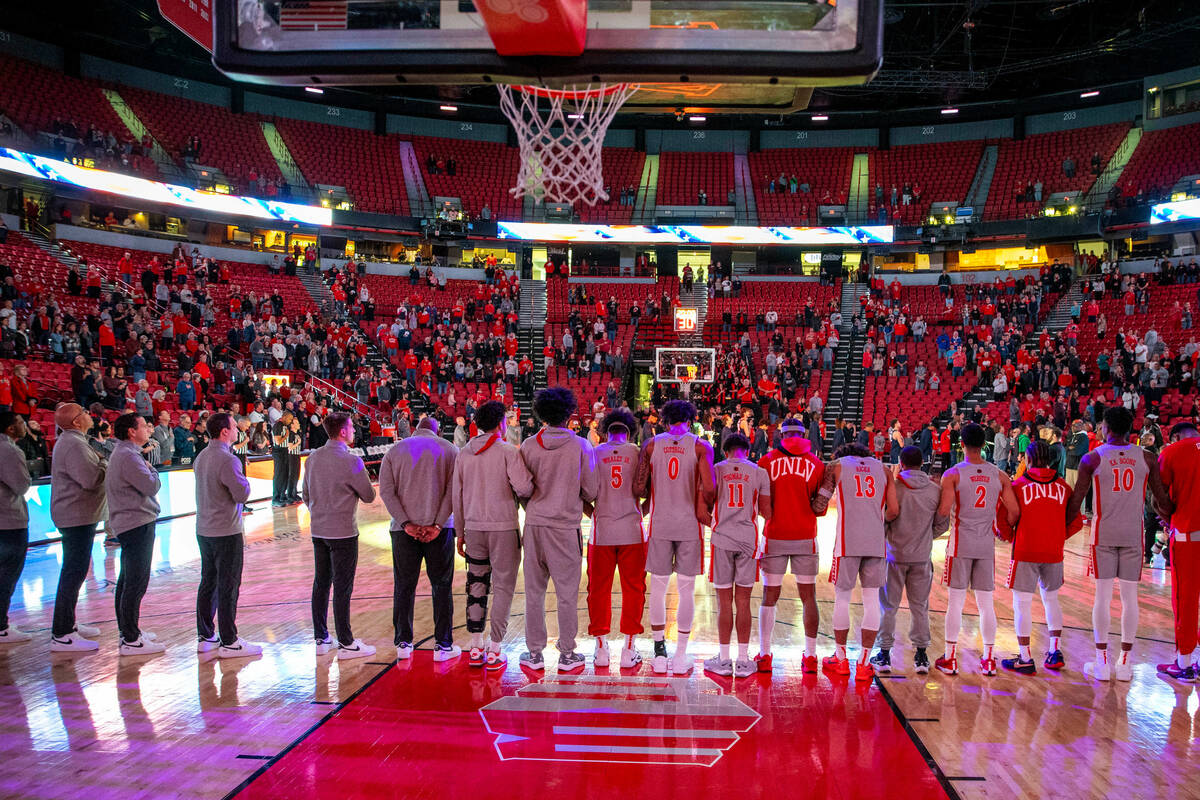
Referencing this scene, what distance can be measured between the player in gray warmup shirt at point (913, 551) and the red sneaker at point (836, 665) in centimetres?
24

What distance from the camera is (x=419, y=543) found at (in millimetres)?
5926

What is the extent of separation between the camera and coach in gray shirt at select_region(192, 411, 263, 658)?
5879mm

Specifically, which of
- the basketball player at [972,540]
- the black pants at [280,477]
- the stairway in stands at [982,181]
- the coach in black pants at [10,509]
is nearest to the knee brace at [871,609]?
the basketball player at [972,540]

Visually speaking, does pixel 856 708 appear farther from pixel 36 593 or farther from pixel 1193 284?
pixel 1193 284

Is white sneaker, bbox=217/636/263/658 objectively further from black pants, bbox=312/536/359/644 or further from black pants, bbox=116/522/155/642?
black pants, bbox=116/522/155/642

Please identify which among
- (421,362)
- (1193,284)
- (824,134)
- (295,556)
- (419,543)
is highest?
(824,134)

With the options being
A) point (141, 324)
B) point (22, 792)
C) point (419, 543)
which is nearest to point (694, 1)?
point (419, 543)

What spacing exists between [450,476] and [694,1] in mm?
3587

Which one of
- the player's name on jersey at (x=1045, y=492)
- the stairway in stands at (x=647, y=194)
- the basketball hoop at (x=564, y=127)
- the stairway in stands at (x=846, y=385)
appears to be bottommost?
the player's name on jersey at (x=1045, y=492)

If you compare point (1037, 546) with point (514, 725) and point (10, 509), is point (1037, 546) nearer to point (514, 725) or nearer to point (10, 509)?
point (514, 725)

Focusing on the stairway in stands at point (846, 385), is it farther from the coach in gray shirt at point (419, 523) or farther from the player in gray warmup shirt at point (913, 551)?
the coach in gray shirt at point (419, 523)

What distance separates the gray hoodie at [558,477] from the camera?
564 centimetres

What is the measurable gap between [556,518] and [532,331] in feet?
71.3

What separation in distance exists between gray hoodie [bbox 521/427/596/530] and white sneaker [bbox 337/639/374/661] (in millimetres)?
1675
